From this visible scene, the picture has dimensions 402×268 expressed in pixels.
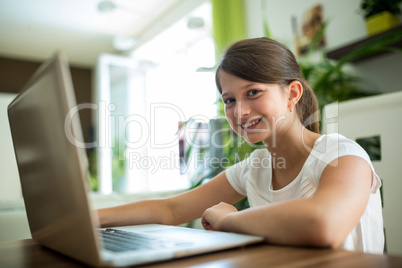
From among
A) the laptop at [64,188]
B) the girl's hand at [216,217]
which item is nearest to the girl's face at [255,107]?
the girl's hand at [216,217]

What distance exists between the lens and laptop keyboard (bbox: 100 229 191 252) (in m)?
0.56

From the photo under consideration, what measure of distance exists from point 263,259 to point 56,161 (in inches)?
12.8

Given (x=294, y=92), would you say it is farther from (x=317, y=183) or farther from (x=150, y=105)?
(x=150, y=105)

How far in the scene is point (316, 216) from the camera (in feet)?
1.91

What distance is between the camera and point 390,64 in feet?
6.87

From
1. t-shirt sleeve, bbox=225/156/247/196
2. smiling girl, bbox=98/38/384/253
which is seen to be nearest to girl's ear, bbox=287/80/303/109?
smiling girl, bbox=98/38/384/253

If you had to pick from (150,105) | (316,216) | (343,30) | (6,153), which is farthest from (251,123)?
(150,105)

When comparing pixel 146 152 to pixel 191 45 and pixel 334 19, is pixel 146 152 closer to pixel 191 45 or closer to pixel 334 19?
pixel 191 45

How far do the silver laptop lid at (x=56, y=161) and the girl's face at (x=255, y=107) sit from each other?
1.89 feet

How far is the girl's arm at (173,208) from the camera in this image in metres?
0.93

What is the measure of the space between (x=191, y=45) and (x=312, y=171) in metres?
4.12

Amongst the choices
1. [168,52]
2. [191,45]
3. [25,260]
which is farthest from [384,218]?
[168,52]

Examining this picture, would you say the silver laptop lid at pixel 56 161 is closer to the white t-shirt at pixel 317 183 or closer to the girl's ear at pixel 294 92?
the white t-shirt at pixel 317 183

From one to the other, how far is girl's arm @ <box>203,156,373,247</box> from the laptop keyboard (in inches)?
5.3
